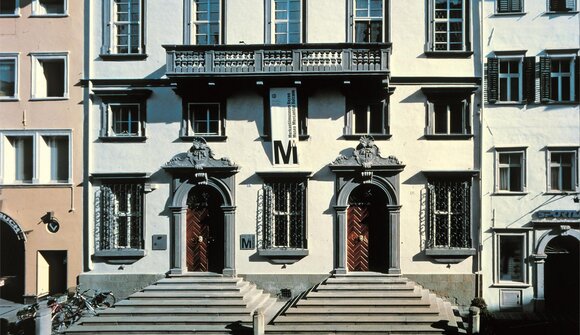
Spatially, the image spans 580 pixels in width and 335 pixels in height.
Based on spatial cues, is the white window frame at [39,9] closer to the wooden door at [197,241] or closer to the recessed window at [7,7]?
the recessed window at [7,7]

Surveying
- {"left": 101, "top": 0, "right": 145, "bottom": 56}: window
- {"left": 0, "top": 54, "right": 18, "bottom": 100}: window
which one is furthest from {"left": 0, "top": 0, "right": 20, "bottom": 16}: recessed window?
{"left": 101, "top": 0, "right": 145, "bottom": 56}: window

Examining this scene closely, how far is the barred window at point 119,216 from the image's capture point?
18.8 m

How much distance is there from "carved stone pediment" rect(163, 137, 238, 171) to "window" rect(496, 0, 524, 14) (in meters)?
11.0

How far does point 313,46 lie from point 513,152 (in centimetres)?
799

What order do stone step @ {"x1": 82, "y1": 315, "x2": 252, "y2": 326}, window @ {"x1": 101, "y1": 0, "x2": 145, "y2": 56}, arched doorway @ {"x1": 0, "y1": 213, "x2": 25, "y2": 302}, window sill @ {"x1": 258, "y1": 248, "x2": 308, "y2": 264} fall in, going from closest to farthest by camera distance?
stone step @ {"x1": 82, "y1": 315, "x2": 252, "y2": 326} < window sill @ {"x1": 258, "y1": 248, "x2": 308, "y2": 264} < window @ {"x1": 101, "y1": 0, "x2": 145, "y2": 56} < arched doorway @ {"x1": 0, "y1": 213, "x2": 25, "y2": 302}

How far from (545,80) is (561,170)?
322cm

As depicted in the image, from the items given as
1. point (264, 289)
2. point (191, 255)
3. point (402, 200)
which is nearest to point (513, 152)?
point (402, 200)

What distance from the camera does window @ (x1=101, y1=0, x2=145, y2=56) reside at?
1900 cm

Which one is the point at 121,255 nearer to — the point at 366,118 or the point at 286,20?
the point at 366,118

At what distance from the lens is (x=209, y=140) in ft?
61.3

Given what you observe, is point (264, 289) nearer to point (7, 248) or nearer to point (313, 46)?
point (313, 46)

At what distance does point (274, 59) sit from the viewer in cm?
1816

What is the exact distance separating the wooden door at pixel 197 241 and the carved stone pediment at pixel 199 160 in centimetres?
169

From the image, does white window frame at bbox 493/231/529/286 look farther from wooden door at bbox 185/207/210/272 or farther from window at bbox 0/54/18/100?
window at bbox 0/54/18/100
